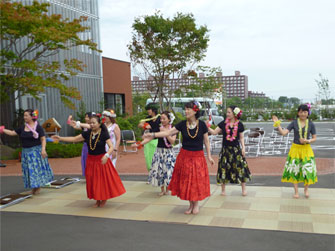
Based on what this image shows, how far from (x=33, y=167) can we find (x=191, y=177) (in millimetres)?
3534

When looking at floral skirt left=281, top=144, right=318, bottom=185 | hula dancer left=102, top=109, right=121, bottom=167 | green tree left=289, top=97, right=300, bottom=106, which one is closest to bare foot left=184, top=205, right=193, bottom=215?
floral skirt left=281, top=144, right=318, bottom=185

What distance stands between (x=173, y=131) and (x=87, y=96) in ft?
48.6

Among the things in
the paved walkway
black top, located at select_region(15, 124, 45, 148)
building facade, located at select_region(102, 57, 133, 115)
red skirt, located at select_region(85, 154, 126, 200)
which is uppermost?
building facade, located at select_region(102, 57, 133, 115)

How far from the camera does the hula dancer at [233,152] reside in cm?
664

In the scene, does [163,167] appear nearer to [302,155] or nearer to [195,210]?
[195,210]

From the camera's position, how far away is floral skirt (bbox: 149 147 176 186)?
6.81 metres

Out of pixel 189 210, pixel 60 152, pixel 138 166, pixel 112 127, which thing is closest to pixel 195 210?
pixel 189 210

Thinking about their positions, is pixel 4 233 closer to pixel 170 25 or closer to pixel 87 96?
Result: pixel 170 25

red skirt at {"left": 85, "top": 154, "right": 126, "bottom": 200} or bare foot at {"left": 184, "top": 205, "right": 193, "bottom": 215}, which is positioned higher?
red skirt at {"left": 85, "top": 154, "right": 126, "bottom": 200}

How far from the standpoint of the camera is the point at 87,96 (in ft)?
64.4

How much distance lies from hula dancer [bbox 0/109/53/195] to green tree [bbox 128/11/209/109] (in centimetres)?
1050

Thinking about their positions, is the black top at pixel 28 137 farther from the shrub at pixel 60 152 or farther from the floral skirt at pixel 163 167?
the shrub at pixel 60 152

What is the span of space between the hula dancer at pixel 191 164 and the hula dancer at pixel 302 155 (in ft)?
5.56

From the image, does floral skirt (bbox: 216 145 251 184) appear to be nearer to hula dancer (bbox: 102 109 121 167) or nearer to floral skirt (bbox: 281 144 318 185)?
floral skirt (bbox: 281 144 318 185)
